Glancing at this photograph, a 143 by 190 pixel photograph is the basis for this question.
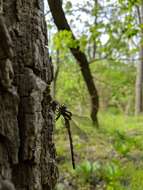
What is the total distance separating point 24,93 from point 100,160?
17.1 ft

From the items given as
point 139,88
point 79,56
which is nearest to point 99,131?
point 79,56

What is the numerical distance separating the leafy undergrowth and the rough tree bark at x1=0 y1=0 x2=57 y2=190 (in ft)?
9.66

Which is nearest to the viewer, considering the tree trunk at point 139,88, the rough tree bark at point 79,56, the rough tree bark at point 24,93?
the rough tree bark at point 24,93

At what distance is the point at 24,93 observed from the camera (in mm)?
1809

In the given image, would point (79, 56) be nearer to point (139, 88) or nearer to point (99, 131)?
point (99, 131)

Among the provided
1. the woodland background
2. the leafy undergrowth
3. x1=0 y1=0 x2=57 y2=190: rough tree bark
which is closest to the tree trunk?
the woodland background

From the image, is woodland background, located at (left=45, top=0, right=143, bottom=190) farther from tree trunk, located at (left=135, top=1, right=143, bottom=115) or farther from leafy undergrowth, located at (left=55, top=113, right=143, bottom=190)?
tree trunk, located at (left=135, top=1, right=143, bottom=115)

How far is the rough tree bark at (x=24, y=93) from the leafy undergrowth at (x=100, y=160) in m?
2.94

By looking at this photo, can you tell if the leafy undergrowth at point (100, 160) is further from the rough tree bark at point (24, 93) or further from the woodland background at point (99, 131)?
the rough tree bark at point (24, 93)

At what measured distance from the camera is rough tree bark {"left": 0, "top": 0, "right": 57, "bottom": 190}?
170cm

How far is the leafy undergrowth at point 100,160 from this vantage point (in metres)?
5.41

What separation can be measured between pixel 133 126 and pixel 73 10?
3.15 m

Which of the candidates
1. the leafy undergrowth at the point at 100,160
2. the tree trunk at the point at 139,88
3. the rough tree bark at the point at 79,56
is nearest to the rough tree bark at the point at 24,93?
the leafy undergrowth at the point at 100,160

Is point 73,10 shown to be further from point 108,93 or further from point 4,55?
point 108,93
